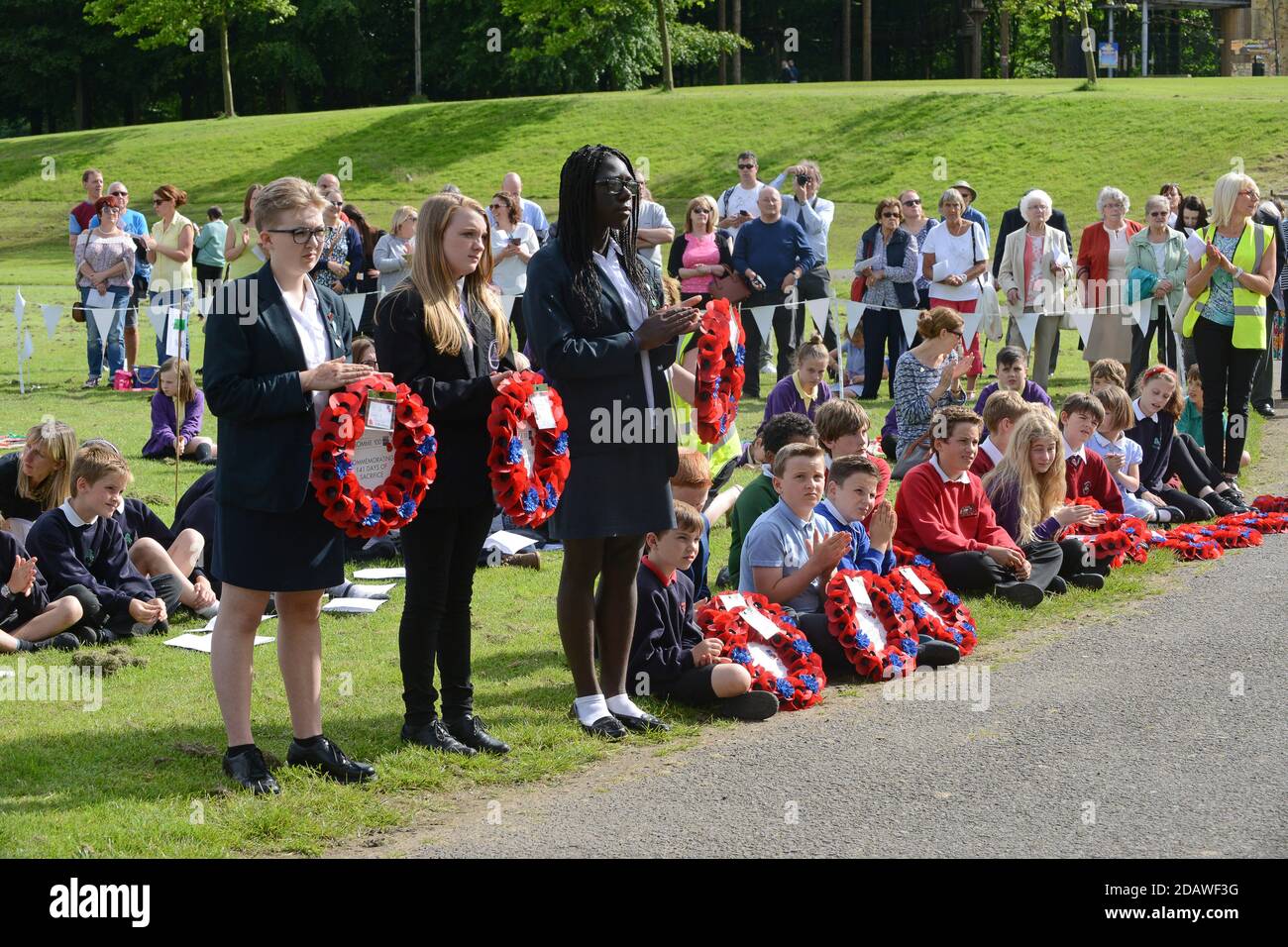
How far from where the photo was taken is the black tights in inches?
256

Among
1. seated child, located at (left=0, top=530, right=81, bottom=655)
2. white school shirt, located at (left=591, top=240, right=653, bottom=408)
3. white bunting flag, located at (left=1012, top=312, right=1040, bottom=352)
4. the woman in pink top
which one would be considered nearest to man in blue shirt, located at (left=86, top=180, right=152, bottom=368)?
the woman in pink top

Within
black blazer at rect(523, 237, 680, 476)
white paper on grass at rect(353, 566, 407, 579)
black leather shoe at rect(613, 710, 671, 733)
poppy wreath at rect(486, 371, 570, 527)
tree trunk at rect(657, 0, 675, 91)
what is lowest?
white paper on grass at rect(353, 566, 407, 579)

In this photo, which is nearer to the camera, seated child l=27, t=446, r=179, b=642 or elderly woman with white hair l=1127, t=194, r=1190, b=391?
seated child l=27, t=446, r=179, b=642

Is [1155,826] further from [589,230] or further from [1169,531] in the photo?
[1169,531]

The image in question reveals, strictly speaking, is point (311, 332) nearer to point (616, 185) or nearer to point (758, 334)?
point (616, 185)

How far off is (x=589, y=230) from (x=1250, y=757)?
3318 mm

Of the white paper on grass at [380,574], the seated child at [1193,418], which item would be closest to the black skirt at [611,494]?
the white paper on grass at [380,574]

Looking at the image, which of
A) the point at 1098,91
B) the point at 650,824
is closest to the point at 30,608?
the point at 650,824

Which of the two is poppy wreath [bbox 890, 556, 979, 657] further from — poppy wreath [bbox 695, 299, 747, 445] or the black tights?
the black tights

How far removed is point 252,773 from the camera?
5840 mm

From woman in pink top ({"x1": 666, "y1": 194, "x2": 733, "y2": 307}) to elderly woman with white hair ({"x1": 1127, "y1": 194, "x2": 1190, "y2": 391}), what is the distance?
4.11 meters

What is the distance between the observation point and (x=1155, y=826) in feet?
17.7

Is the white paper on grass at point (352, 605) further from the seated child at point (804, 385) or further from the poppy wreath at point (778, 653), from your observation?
the seated child at point (804, 385)

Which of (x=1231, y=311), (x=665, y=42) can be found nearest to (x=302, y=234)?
(x=1231, y=311)
